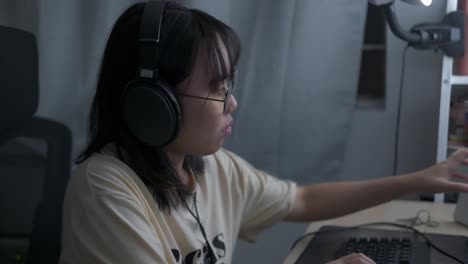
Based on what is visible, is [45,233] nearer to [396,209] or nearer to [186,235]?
[186,235]

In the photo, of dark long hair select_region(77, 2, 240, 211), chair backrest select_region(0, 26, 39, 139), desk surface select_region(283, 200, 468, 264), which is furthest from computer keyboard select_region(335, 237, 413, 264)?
chair backrest select_region(0, 26, 39, 139)

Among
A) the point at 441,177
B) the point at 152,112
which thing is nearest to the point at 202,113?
the point at 152,112

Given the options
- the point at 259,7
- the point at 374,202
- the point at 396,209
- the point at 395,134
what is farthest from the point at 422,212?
the point at 259,7

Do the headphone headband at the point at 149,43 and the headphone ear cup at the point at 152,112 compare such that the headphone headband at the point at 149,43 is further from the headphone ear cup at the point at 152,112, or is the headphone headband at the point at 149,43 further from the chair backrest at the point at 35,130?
the chair backrest at the point at 35,130

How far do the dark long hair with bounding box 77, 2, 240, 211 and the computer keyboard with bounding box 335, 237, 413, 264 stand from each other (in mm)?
297

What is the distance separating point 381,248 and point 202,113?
37 centimetres

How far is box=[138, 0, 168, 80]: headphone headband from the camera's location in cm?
76

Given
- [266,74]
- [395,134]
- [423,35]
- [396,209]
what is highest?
[423,35]

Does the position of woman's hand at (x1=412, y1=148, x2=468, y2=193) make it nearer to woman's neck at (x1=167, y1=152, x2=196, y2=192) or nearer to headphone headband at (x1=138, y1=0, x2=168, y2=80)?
woman's neck at (x1=167, y1=152, x2=196, y2=192)

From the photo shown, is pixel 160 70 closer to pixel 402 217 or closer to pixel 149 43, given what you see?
pixel 149 43

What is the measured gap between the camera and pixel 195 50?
31.9 inches

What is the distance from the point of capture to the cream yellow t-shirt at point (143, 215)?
2.50 feet

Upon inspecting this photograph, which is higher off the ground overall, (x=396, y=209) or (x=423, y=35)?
(x=423, y=35)

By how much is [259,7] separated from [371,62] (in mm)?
431
